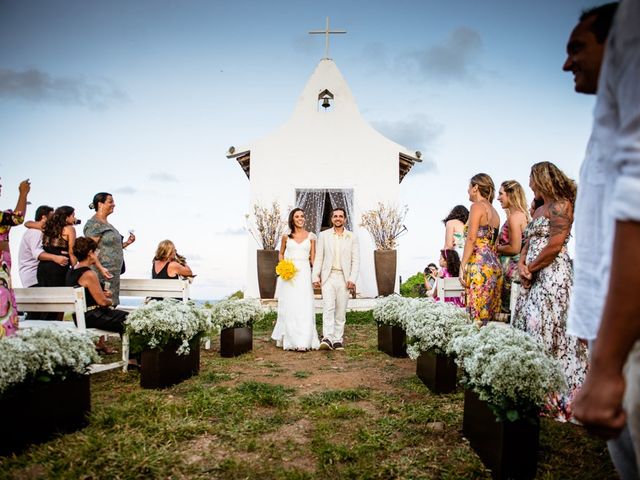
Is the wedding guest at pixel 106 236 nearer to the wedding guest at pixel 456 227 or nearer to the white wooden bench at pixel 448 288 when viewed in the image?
the white wooden bench at pixel 448 288

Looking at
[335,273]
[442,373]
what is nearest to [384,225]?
[335,273]

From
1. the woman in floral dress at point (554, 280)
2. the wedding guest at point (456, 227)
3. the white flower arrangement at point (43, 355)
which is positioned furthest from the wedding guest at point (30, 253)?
the woman in floral dress at point (554, 280)

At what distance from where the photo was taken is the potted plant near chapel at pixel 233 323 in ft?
22.8

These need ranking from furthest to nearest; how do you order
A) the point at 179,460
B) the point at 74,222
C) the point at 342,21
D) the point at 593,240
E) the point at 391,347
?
the point at 342,21 < the point at 391,347 < the point at 74,222 < the point at 179,460 < the point at 593,240

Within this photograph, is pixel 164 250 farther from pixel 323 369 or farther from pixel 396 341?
pixel 396 341

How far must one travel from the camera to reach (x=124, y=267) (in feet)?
23.8

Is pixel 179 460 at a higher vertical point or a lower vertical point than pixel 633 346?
lower

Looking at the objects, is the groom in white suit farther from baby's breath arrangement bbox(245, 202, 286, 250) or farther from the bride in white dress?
baby's breath arrangement bbox(245, 202, 286, 250)

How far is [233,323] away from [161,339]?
195 centimetres

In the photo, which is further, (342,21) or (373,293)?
(342,21)

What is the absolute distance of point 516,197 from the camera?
5504 millimetres

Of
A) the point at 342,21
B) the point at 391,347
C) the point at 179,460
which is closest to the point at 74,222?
the point at 179,460

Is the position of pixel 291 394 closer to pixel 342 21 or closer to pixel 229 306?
pixel 229 306

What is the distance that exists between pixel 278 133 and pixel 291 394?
10.1 metres
